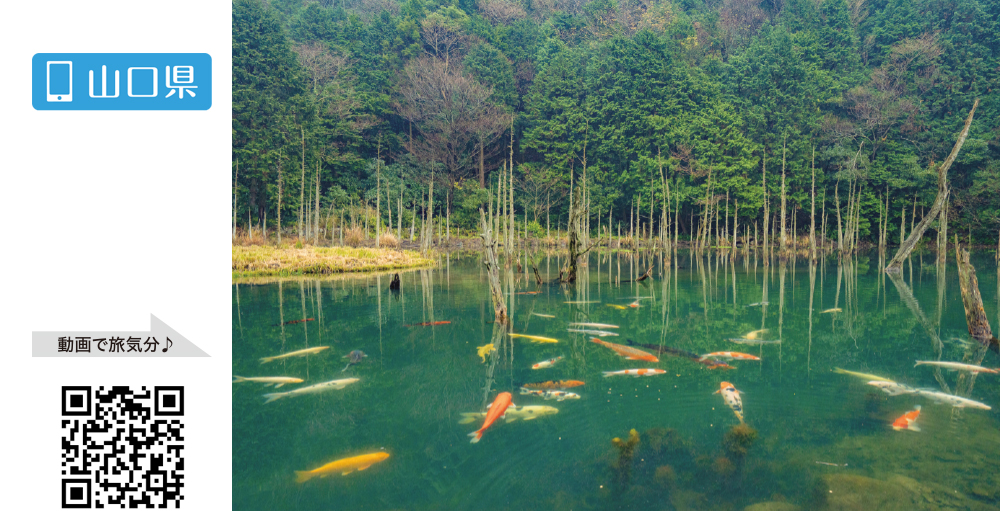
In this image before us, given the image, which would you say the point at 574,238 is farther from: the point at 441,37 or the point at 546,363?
the point at 441,37

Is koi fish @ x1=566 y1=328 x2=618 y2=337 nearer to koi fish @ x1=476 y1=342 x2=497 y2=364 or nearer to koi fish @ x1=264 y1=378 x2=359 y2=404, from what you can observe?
koi fish @ x1=476 y1=342 x2=497 y2=364

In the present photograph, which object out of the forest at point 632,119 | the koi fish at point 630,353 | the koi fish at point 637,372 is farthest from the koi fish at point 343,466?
the forest at point 632,119

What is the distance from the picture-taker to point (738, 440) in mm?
4156

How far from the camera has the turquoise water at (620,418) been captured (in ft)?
11.4

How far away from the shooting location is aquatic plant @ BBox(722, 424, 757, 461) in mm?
3941

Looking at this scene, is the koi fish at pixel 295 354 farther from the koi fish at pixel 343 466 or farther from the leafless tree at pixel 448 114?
the leafless tree at pixel 448 114

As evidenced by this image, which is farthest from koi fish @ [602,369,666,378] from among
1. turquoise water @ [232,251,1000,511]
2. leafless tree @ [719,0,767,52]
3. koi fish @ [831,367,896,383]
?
leafless tree @ [719,0,767,52]

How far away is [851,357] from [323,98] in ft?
105

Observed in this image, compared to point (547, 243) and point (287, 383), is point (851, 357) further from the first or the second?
point (547, 243)

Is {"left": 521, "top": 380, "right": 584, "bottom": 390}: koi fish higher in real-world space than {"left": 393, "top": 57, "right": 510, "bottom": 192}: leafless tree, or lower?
lower

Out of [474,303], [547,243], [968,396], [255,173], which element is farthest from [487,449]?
[547,243]

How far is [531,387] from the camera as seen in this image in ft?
17.8

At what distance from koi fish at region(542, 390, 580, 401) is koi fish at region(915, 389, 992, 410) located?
3.24 metres

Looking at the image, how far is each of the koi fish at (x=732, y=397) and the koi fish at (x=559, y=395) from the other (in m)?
1.34
